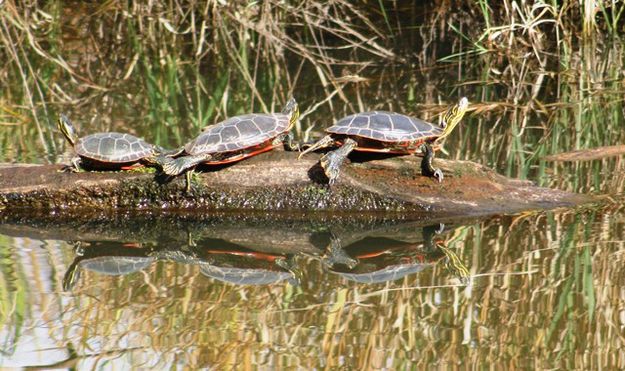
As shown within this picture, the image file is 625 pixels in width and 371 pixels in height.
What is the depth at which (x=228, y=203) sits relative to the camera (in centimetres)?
508

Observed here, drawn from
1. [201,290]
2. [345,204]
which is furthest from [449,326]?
[345,204]

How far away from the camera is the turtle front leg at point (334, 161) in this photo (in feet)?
15.9

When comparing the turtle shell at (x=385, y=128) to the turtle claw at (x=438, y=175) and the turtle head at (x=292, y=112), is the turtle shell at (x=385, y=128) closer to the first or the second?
the turtle claw at (x=438, y=175)

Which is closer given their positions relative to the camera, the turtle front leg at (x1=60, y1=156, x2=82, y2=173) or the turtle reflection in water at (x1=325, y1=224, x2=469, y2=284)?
the turtle reflection in water at (x1=325, y1=224, x2=469, y2=284)

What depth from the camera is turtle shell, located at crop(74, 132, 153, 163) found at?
16.4 ft

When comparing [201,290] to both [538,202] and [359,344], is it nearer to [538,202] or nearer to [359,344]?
[359,344]

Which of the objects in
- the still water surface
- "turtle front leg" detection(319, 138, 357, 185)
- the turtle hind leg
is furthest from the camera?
Answer: the turtle hind leg

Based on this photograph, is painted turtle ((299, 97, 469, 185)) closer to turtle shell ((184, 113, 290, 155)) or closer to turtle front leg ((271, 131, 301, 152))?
turtle front leg ((271, 131, 301, 152))

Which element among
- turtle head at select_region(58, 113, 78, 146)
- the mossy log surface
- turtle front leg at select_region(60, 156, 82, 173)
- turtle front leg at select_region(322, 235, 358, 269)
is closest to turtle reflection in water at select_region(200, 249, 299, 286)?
turtle front leg at select_region(322, 235, 358, 269)

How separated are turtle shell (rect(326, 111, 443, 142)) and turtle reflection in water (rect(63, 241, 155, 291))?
3.90 feet

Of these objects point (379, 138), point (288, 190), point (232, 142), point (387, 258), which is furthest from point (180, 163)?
point (387, 258)

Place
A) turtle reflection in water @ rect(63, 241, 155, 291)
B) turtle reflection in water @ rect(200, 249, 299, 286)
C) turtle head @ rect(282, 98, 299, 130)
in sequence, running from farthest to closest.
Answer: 1. turtle head @ rect(282, 98, 299, 130)
2. turtle reflection in water @ rect(63, 241, 155, 291)
3. turtle reflection in water @ rect(200, 249, 299, 286)

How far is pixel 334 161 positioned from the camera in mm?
4863

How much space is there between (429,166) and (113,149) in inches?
62.6
